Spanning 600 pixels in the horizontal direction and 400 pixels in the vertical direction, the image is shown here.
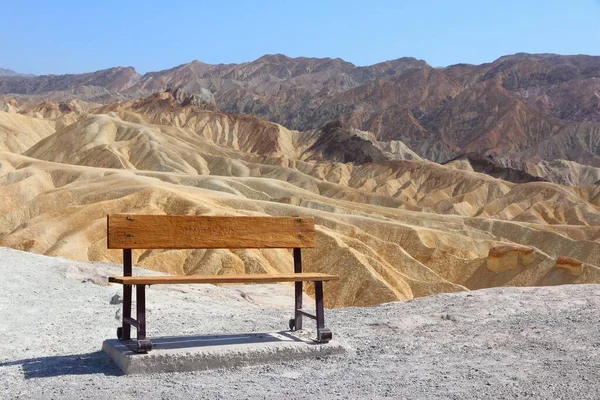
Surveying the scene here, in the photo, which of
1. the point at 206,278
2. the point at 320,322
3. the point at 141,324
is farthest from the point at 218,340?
the point at 320,322

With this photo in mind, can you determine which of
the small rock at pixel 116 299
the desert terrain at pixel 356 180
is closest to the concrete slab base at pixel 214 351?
the small rock at pixel 116 299

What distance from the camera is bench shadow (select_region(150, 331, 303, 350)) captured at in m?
7.78

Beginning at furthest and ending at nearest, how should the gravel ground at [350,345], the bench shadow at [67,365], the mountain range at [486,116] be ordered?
1. the mountain range at [486,116]
2. the bench shadow at [67,365]
3. the gravel ground at [350,345]

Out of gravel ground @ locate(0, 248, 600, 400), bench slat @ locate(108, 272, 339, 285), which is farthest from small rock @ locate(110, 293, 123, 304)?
bench slat @ locate(108, 272, 339, 285)

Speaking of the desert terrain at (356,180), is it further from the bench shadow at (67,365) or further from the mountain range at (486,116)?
the bench shadow at (67,365)

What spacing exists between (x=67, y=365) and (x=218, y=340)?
1.58 meters

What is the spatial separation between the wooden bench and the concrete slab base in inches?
5.8

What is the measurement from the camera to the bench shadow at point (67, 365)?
709 centimetres

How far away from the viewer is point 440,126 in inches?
6944

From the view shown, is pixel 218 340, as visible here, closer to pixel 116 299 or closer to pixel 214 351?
pixel 214 351

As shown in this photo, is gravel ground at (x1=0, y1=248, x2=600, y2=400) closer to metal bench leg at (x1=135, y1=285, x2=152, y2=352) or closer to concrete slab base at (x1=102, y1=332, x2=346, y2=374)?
concrete slab base at (x1=102, y1=332, x2=346, y2=374)

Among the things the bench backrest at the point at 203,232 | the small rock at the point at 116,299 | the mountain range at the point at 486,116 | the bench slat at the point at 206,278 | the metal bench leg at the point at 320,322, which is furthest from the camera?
the mountain range at the point at 486,116

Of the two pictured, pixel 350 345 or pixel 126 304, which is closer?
pixel 126 304

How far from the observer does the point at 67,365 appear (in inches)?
293
